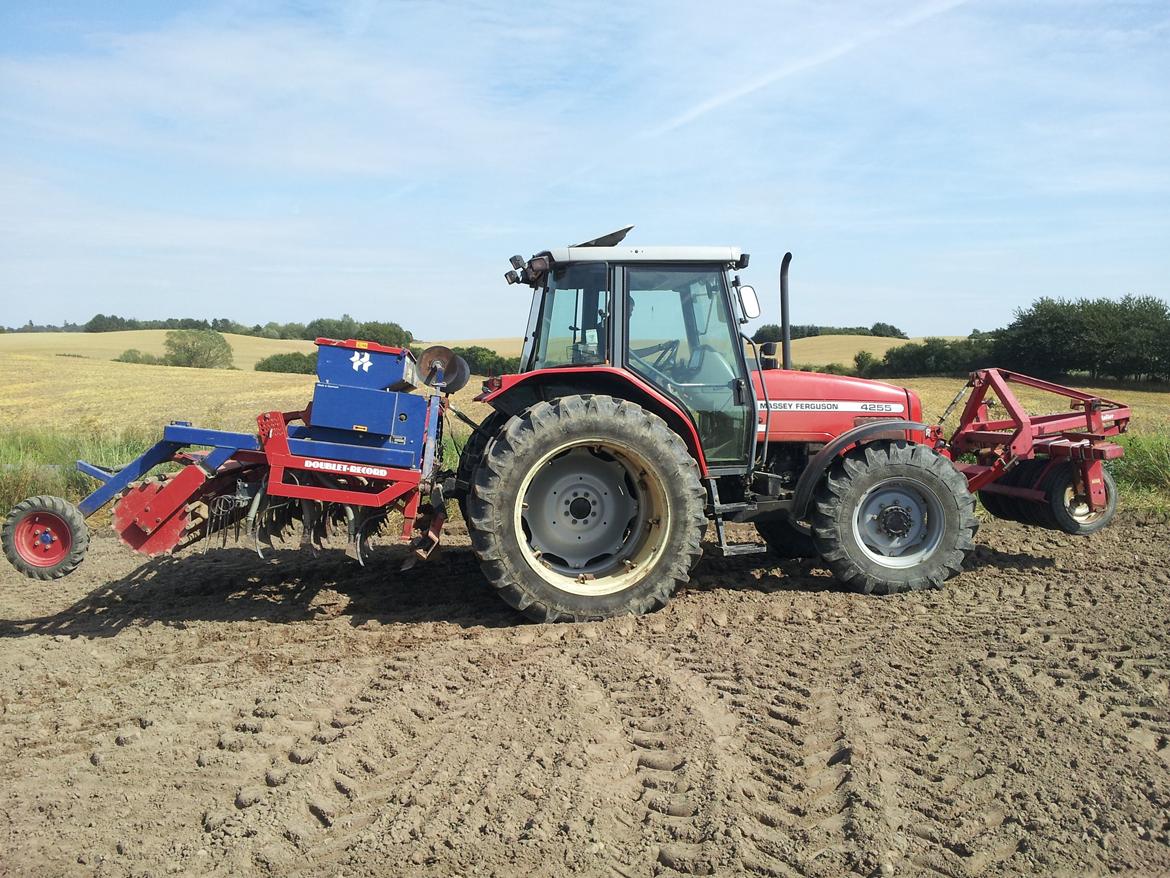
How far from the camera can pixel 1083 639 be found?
462cm

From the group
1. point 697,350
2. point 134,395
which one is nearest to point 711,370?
point 697,350

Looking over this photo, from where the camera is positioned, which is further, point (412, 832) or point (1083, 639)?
point (1083, 639)

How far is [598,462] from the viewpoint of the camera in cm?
542

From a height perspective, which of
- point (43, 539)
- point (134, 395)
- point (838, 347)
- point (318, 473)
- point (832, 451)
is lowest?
point (43, 539)

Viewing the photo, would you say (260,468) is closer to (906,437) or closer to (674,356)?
(674,356)

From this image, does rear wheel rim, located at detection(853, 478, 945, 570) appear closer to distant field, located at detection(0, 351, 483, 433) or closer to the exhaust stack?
the exhaust stack

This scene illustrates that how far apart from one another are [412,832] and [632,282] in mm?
3482

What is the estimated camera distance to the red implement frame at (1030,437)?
617 centimetres

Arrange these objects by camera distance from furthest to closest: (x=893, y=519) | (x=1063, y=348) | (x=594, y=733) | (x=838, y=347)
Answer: (x=838, y=347) → (x=1063, y=348) → (x=893, y=519) → (x=594, y=733)

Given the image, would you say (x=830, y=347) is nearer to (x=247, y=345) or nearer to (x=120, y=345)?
(x=247, y=345)

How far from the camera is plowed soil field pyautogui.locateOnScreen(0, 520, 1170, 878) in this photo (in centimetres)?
285

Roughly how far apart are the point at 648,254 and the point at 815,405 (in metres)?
1.56

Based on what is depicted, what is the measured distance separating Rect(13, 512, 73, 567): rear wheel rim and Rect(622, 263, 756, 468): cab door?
342cm

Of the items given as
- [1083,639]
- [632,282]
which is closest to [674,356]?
[632,282]
